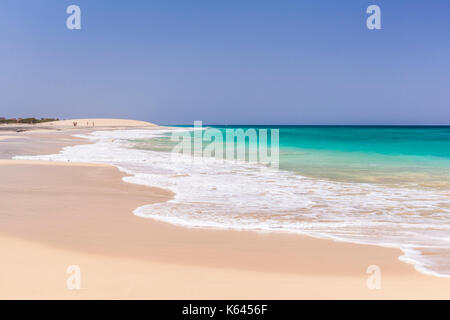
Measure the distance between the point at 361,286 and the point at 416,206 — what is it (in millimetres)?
4056

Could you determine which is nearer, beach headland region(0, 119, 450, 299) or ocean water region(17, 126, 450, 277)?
beach headland region(0, 119, 450, 299)

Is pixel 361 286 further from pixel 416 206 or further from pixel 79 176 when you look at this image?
pixel 79 176

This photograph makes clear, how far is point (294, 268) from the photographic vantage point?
143 inches

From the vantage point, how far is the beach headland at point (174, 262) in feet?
10.1

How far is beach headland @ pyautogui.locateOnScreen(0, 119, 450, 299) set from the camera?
3.09 meters

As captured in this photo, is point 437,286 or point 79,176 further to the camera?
point 79,176

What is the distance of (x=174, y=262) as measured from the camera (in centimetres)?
373

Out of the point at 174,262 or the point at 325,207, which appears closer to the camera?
the point at 174,262

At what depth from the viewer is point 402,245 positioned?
4.37 metres

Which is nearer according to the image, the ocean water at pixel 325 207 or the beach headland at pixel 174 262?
the beach headland at pixel 174 262
